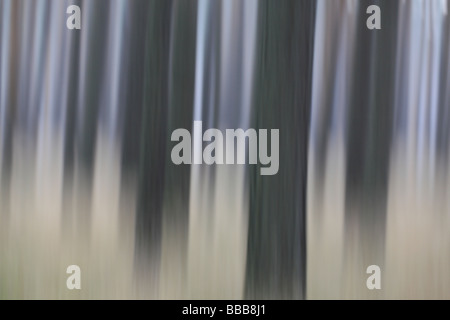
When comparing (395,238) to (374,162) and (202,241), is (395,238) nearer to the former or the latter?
(374,162)

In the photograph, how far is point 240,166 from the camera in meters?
1.39

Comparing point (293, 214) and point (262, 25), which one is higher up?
point (262, 25)

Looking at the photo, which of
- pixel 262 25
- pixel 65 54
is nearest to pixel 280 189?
pixel 262 25

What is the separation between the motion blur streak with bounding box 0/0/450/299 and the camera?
1.39 meters

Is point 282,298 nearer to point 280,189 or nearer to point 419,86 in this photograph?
point 280,189

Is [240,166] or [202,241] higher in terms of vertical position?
[240,166]

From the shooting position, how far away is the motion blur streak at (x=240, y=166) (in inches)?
54.6

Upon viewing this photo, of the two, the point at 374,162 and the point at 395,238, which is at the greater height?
the point at 374,162

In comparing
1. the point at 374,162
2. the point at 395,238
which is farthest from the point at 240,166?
the point at 395,238

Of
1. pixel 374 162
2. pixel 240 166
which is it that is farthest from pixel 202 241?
pixel 374 162

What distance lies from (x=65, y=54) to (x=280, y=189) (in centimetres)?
80

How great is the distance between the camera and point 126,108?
4.62 ft

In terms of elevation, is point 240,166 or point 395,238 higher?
point 240,166

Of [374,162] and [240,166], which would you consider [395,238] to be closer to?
[374,162]
